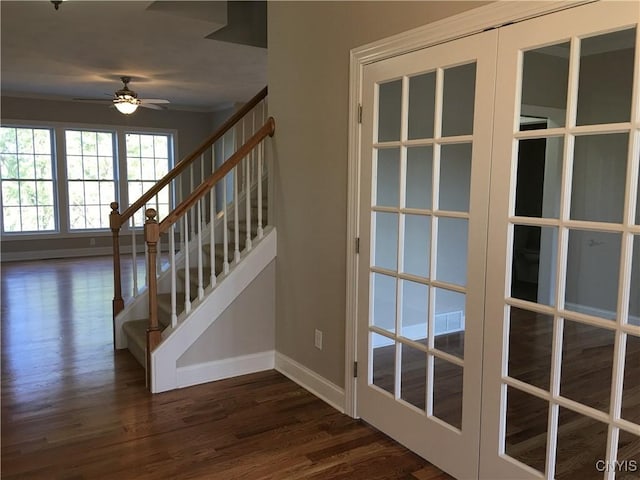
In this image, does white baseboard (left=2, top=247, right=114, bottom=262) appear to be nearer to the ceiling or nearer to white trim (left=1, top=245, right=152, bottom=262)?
white trim (left=1, top=245, right=152, bottom=262)

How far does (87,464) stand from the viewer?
2.49 m

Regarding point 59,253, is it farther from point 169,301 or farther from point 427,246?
point 427,246

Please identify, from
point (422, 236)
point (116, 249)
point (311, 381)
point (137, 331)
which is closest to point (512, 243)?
point (422, 236)

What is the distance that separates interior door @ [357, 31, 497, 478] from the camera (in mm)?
2215

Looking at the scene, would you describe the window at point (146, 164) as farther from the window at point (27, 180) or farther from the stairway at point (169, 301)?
the stairway at point (169, 301)

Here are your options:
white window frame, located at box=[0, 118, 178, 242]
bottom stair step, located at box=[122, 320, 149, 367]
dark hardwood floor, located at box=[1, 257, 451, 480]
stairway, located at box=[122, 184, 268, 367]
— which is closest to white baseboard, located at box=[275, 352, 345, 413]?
dark hardwood floor, located at box=[1, 257, 451, 480]

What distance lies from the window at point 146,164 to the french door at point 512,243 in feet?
25.2

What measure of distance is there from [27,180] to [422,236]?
8.31m

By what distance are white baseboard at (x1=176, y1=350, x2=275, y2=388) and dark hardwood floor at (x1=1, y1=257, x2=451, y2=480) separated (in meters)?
0.06

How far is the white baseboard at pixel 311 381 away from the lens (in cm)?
312

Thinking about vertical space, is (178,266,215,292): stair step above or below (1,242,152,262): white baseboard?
above

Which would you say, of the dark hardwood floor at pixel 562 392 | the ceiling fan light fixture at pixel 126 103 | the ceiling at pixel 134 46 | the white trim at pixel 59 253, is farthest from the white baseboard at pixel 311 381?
the white trim at pixel 59 253

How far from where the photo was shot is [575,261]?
211 centimetres

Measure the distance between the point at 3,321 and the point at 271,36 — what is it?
375 cm
